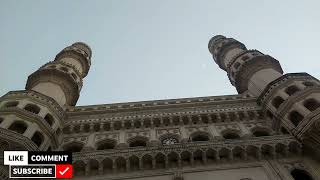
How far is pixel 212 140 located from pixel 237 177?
7.52 ft

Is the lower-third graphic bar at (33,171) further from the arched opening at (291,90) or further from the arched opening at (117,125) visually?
the arched opening at (291,90)

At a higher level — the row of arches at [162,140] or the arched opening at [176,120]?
the arched opening at [176,120]

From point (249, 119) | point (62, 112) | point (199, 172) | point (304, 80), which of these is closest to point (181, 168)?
point (199, 172)

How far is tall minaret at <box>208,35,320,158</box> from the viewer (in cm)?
1623

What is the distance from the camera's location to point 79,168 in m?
15.1

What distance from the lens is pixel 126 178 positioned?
48.2ft

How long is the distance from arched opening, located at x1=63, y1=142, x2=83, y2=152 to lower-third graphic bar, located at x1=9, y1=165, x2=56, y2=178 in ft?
13.5

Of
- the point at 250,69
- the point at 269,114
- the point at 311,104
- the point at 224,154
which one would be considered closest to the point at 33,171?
the point at 224,154

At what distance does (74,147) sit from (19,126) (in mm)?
2483

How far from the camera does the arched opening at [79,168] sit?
14.9 m

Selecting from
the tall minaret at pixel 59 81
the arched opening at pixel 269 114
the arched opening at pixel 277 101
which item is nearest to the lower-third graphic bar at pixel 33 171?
the tall minaret at pixel 59 81

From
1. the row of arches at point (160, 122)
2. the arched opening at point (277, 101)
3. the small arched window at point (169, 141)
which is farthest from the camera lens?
the arched opening at point (277, 101)

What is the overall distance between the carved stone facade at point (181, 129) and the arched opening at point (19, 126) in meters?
0.04

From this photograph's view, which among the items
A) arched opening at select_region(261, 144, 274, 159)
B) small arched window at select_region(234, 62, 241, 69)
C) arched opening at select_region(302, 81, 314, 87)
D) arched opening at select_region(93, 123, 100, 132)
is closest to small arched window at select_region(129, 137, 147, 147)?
arched opening at select_region(93, 123, 100, 132)
